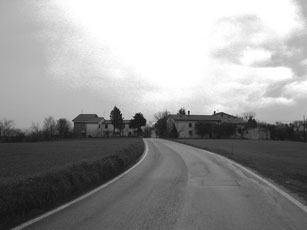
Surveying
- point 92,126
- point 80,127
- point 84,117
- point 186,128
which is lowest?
point 186,128

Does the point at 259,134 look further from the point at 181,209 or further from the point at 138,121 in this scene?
the point at 181,209

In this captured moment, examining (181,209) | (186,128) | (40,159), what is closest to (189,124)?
(186,128)

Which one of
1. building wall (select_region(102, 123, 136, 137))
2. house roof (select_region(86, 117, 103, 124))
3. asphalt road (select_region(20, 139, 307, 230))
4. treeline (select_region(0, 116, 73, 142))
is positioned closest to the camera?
asphalt road (select_region(20, 139, 307, 230))

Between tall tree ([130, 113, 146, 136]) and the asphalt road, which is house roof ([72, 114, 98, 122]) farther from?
the asphalt road

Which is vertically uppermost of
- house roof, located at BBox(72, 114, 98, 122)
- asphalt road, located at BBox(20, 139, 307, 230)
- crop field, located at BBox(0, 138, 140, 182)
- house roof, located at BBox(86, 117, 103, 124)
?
house roof, located at BBox(72, 114, 98, 122)

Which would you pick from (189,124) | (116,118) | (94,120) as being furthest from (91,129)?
(189,124)

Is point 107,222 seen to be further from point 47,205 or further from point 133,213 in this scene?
point 47,205

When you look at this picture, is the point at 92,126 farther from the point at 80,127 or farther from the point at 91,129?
the point at 80,127

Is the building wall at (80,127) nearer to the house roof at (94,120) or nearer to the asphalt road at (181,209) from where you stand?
the house roof at (94,120)

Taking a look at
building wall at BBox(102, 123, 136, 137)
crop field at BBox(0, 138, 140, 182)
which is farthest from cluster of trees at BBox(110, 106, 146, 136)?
crop field at BBox(0, 138, 140, 182)

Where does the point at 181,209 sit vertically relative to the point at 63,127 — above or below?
below

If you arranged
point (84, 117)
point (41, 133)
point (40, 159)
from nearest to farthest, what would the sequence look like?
point (40, 159) < point (41, 133) < point (84, 117)

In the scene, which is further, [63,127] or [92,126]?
[92,126]

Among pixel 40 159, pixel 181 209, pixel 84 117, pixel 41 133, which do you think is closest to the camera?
pixel 181 209
